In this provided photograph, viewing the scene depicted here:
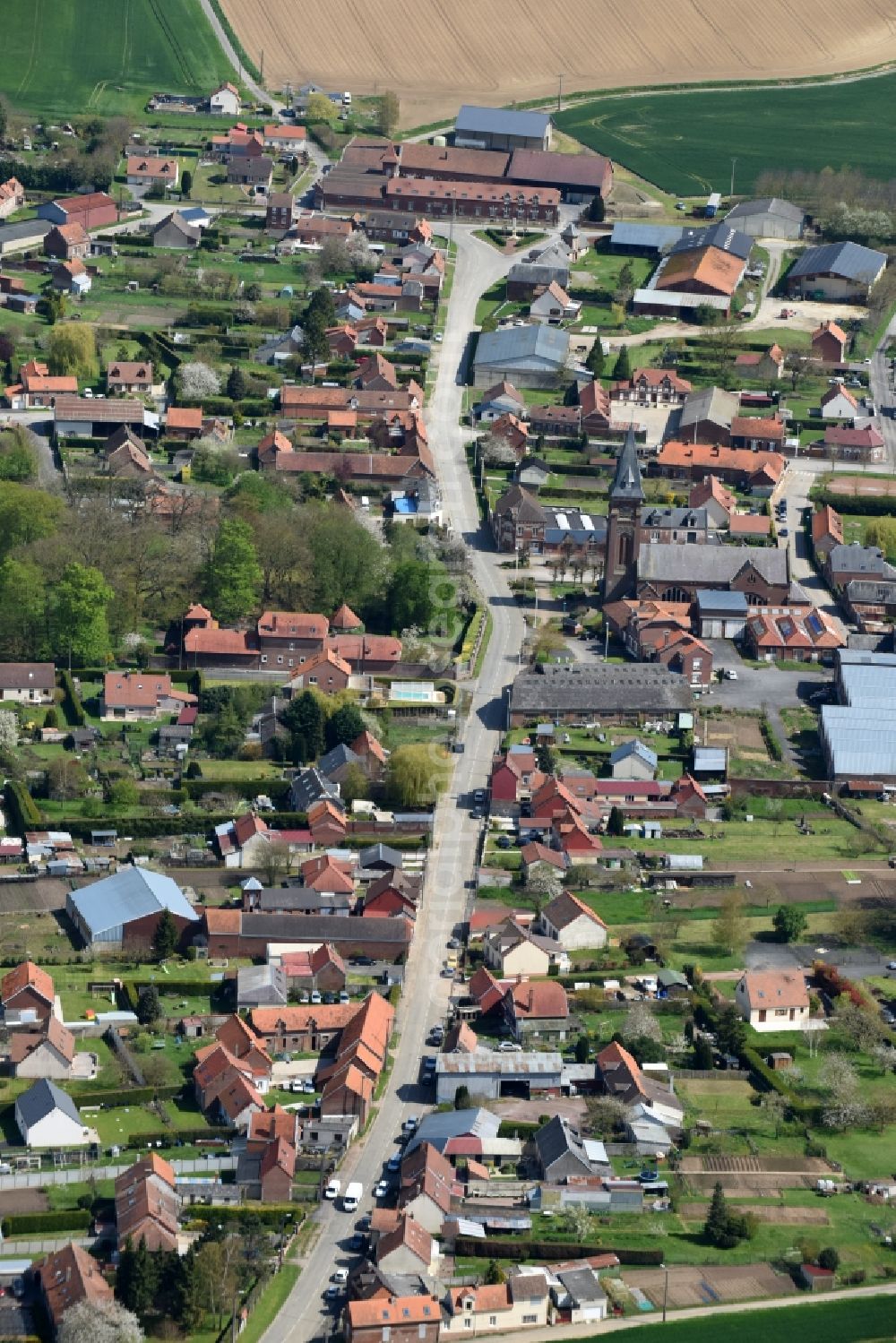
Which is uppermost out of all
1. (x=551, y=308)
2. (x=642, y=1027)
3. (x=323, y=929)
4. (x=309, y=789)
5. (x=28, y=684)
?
(x=642, y=1027)

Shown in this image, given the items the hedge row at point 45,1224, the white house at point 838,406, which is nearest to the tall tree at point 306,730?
the hedge row at point 45,1224

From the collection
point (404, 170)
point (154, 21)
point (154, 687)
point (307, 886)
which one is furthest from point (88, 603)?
point (154, 21)

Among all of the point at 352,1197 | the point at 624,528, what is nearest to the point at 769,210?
the point at 624,528

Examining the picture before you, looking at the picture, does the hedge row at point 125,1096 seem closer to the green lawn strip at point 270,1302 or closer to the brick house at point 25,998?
the brick house at point 25,998

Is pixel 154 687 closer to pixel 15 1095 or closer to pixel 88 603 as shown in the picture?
pixel 88 603

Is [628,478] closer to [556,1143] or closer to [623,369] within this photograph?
[623,369]

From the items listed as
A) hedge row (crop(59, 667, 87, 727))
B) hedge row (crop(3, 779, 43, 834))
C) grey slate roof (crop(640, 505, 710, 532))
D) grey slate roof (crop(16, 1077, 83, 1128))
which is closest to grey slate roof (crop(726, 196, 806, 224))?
grey slate roof (crop(640, 505, 710, 532))
